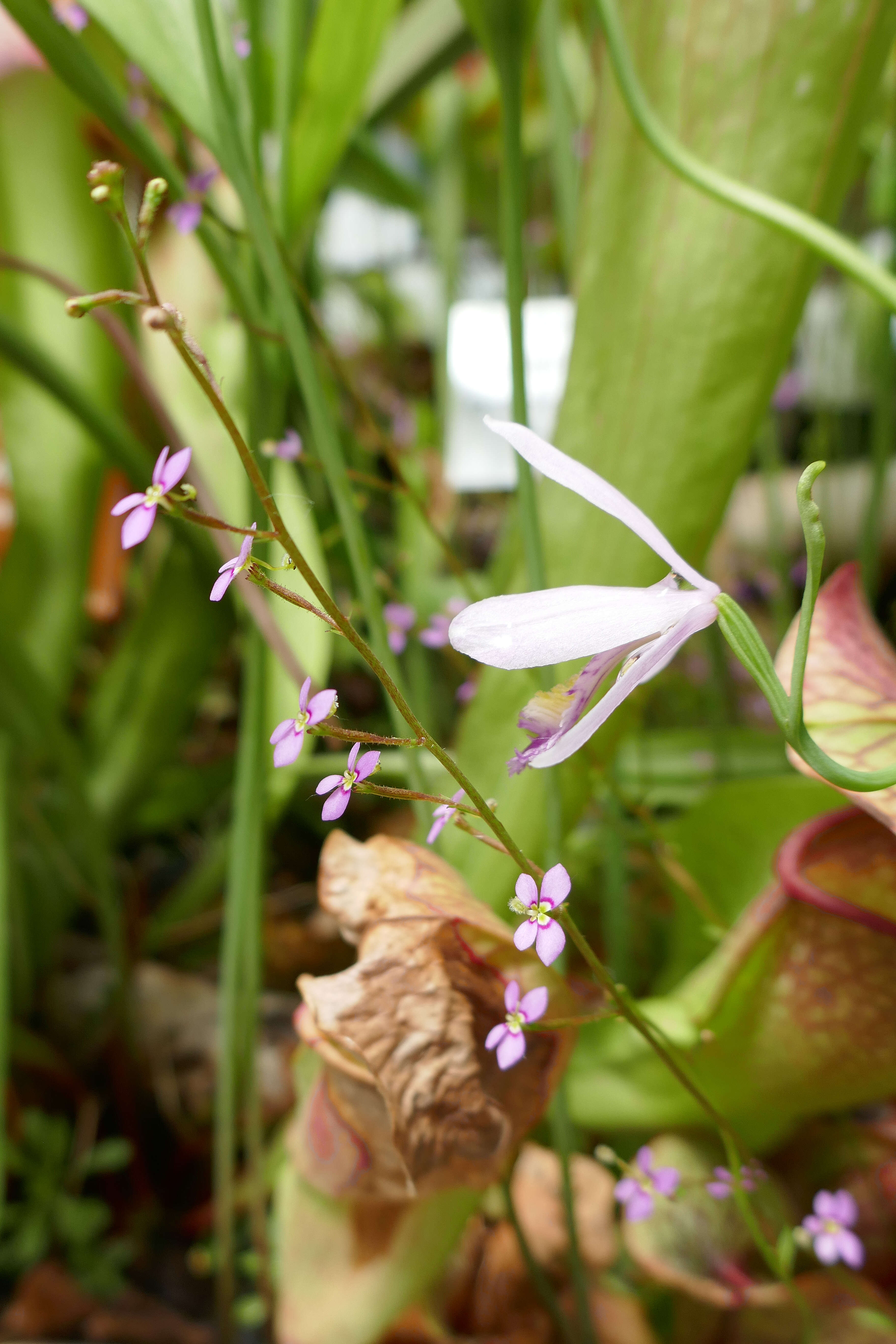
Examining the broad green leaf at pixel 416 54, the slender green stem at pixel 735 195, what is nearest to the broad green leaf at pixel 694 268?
the slender green stem at pixel 735 195

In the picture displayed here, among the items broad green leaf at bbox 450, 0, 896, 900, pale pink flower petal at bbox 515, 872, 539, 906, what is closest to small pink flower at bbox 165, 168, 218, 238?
broad green leaf at bbox 450, 0, 896, 900

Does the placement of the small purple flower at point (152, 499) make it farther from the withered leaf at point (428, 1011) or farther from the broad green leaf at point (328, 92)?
the broad green leaf at point (328, 92)

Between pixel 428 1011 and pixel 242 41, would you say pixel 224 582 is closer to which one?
pixel 428 1011

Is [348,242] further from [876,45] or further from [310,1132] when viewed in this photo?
[310,1132]

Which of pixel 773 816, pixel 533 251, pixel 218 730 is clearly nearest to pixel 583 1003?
pixel 773 816

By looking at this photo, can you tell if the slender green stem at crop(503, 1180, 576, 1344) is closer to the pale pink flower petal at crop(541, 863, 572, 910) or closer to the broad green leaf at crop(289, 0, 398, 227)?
the pale pink flower petal at crop(541, 863, 572, 910)

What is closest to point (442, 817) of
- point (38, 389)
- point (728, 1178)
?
point (728, 1178)
